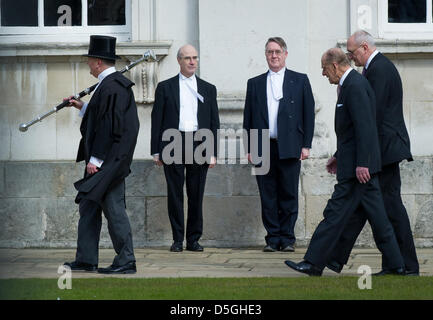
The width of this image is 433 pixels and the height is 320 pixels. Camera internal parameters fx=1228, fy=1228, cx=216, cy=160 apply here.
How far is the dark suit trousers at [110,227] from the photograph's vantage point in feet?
31.3

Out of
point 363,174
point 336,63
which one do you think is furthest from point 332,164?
point 336,63

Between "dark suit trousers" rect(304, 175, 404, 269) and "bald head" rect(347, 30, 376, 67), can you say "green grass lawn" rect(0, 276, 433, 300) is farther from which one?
"bald head" rect(347, 30, 376, 67)

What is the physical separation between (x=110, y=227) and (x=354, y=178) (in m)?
1.94

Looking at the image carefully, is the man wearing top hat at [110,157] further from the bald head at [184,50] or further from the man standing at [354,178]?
the bald head at [184,50]

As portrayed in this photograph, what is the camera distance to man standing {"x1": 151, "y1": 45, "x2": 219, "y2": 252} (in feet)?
37.7

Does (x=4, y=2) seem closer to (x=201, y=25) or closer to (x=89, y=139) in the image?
(x=201, y=25)

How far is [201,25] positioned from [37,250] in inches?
106

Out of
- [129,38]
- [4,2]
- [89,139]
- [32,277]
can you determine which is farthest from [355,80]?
[4,2]

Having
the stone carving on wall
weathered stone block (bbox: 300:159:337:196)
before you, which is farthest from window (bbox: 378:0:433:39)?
the stone carving on wall

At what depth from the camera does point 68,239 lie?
39.3 feet

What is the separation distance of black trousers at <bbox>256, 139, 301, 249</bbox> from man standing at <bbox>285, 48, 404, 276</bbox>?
2.10 metres

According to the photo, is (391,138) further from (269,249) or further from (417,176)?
(417,176)

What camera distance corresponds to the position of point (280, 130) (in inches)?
447

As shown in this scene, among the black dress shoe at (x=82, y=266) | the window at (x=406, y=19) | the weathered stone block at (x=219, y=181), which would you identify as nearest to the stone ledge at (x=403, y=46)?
the window at (x=406, y=19)
